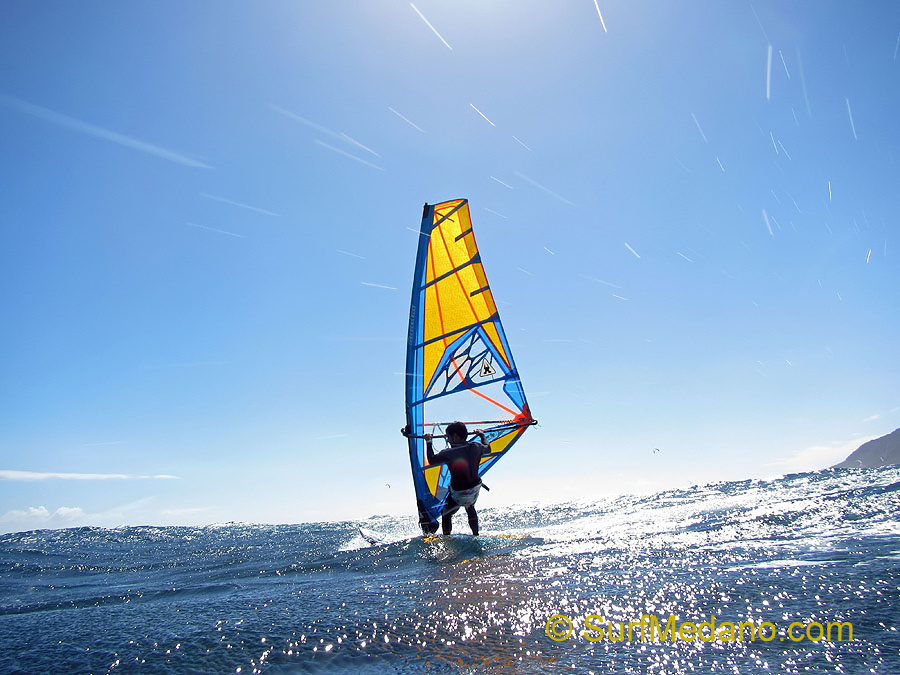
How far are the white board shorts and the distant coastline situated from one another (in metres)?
133

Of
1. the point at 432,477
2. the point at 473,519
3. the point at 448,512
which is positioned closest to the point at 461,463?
the point at 473,519

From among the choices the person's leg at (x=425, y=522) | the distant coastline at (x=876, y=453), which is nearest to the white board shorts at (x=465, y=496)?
the person's leg at (x=425, y=522)

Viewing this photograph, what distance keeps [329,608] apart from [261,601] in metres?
1.27

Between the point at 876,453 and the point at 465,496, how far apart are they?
15903 centimetres

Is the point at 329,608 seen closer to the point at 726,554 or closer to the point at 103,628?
the point at 103,628

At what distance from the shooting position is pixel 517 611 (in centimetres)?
384

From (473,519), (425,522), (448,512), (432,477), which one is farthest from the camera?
(432,477)

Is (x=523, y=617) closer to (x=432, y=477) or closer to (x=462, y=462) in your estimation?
(x=462, y=462)

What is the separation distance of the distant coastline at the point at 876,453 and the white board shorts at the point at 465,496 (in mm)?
133269

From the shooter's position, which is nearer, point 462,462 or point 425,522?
point 462,462

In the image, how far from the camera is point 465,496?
31.8ft

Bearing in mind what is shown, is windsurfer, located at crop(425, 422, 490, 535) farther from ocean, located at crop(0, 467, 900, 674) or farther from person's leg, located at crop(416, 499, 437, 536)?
person's leg, located at crop(416, 499, 437, 536)

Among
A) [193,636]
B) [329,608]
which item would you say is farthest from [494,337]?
[193,636]

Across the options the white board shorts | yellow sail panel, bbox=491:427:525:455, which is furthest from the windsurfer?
yellow sail panel, bbox=491:427:525:455
